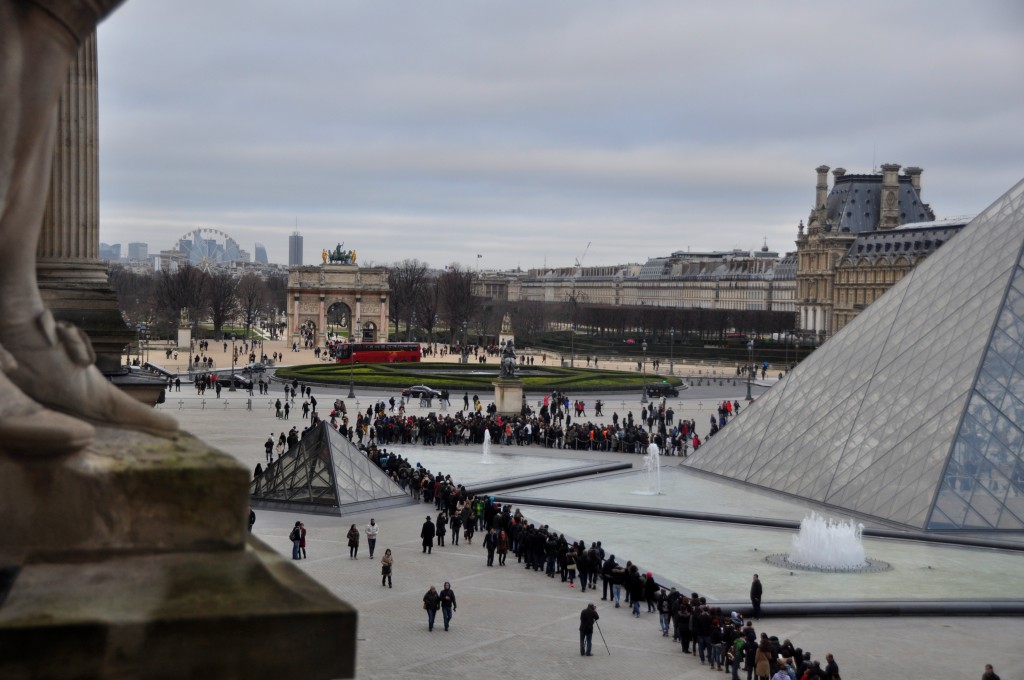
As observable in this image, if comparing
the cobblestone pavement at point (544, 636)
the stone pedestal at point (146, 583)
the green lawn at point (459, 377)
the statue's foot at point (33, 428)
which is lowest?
the cobblestone pavement at point (544, 636)

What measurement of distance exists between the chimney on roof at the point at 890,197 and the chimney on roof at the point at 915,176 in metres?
3.23

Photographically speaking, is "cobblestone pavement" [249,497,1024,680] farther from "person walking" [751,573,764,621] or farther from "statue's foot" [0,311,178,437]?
"statue's foot" [0,311,178,437]

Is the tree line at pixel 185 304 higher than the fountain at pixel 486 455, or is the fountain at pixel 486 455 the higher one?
the tree line at pixel 185 304

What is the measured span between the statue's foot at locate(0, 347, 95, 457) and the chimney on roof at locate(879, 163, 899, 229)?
325 ft

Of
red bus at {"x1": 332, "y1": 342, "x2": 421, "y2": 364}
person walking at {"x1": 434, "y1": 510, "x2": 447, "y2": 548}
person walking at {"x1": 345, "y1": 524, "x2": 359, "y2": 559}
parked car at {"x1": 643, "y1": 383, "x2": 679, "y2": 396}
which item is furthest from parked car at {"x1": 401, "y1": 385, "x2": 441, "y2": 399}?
person walking at {"x1": 345, "y1": 524, "x2": 359, "y2": 559}

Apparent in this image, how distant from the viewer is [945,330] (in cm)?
2344

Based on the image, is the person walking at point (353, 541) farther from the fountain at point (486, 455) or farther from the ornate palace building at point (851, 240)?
the ornate palace building at point (851, 240)

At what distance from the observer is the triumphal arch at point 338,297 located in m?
84.5

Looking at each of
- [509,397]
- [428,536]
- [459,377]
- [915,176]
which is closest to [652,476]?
[428,536]

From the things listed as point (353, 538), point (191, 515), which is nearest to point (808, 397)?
point (353, 538)

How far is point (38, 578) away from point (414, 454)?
26.4 m

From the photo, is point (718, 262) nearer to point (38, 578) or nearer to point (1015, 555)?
point (1015, 555)

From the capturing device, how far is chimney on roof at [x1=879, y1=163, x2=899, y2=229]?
97.2m

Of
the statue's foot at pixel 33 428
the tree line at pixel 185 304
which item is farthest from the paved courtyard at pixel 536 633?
the tree line at pixel 185 304
